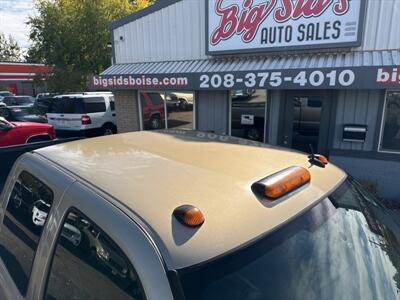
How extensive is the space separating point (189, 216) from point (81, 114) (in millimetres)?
11311

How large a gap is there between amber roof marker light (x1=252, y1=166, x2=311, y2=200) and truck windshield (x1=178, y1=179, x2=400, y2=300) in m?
0.13

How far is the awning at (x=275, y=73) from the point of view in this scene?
5.51 metres

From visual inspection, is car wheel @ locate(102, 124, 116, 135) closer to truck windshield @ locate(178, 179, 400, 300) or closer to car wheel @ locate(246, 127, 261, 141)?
car wheel @ locate(246, 127, 261, 141)

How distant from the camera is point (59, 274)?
133cm

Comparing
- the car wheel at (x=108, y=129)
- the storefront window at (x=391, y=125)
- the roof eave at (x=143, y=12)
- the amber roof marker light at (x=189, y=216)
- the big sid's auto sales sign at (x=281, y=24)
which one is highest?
the roof eave at (x=143, y=12)

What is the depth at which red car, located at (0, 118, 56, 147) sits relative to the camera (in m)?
8.07

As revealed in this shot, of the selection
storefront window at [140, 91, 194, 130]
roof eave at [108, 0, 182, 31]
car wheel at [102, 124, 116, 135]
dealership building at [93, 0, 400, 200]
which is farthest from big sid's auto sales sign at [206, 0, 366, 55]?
car wheel at [102, 124, 116, 135]

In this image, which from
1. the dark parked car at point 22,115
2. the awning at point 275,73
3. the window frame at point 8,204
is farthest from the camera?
the dark parked car at point 22,115

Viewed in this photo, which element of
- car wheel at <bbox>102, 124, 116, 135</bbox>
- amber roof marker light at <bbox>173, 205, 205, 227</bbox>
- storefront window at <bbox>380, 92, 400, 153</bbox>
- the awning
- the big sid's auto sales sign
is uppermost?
the big sid's auto sales sign

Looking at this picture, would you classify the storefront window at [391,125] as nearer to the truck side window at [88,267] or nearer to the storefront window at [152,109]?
the storefront window at [152,109]

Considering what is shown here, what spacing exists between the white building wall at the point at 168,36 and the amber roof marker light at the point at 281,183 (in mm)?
5929

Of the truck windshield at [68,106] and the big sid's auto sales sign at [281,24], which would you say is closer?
the big sid's auto sales sign at [281,24]

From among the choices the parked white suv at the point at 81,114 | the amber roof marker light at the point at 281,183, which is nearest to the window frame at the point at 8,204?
the amber roof marker light at the point at 281,183

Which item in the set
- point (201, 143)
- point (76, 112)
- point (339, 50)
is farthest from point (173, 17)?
point (201, 143)
